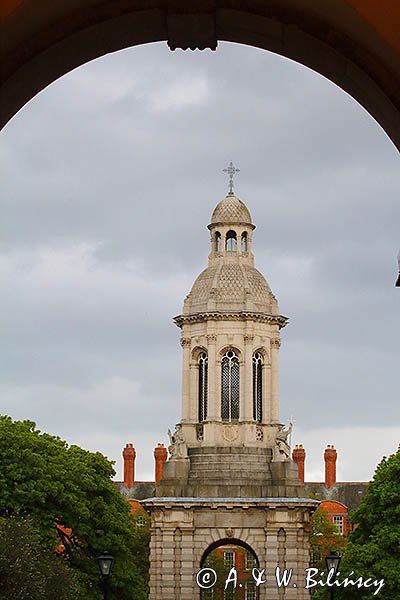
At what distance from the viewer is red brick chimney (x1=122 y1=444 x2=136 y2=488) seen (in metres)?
85.9

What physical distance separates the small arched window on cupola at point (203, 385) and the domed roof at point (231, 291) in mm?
2197

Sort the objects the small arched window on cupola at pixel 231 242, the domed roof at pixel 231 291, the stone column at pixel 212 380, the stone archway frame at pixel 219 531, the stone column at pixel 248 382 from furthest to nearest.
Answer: the small arched window on cupola at pixel 231 242, the domed roof at pixel 231 291, the stone column at pixel 212 380, the stone column at pixel 248 382, the stone archway frame at pixel 219 531

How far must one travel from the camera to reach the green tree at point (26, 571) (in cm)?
3378

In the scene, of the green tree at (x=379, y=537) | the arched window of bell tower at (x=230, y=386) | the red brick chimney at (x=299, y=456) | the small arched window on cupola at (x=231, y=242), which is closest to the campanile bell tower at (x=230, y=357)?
the arched window of bell tower at (x=230, y=386)

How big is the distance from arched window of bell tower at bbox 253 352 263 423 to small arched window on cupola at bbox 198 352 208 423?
2117 mm

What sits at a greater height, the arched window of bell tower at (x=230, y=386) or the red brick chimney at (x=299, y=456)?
the red brick chimney at (x=299, y=456)

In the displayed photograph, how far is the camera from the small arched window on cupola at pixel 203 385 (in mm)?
53156

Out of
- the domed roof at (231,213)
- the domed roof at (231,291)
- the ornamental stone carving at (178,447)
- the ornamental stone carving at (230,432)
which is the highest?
the domed roof at (231,213)

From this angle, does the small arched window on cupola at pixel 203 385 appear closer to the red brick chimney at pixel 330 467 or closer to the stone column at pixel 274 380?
the stone column at pixel 274 380

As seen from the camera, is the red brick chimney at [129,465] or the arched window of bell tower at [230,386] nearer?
the arched window of bell tower at [230,386]

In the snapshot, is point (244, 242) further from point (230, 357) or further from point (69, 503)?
point (69, 503)

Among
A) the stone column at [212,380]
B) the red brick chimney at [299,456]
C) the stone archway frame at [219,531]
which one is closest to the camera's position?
the stone archway frame at [219,531]

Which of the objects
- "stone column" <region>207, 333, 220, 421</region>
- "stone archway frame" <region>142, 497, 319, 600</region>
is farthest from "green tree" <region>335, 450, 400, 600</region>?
"stone column" <region>207, 333, 220, 421</region>

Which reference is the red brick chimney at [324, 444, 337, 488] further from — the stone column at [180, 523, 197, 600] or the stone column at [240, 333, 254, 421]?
the stone column at [180, 523, 197, 600]
